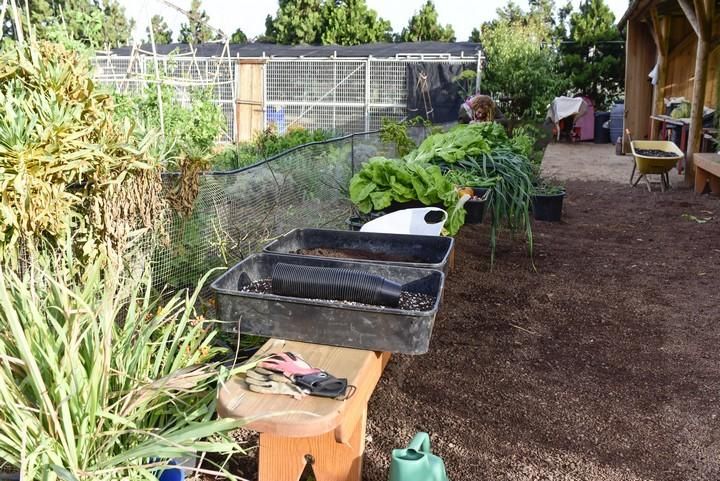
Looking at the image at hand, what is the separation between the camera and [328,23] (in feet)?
84.1

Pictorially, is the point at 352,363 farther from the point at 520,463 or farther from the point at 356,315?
the point at 520,463

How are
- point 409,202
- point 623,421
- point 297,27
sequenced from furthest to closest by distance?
point 297,27, point 409,202, point 623,421

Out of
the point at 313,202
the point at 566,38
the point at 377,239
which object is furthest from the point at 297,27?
the point at 377,239

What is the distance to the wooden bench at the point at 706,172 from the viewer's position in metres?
8.37

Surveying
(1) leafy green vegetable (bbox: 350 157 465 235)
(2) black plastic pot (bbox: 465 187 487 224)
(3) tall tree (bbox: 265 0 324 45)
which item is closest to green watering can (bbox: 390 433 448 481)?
(1) leafy green vegetable (bbox: 350 157 465 235)

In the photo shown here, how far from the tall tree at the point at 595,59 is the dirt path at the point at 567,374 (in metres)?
15.7

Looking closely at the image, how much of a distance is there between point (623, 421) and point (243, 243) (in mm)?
2085

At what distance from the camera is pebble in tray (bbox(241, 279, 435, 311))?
2.40 m

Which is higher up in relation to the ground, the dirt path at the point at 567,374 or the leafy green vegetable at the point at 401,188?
the leafy green vegetable at the point at 401,188

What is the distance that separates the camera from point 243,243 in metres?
3.60

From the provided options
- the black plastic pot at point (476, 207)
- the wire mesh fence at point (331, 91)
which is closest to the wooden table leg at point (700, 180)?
the black plastic pot at point (476, 207)

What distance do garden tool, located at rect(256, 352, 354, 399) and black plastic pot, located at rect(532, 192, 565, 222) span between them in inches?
209

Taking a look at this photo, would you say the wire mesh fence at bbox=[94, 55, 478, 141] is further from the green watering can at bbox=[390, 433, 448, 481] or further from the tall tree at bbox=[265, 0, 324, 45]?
the green watering can at bbox=[390, 433, 448, 481]

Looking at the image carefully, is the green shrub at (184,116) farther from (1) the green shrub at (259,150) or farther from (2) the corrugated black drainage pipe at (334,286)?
(2) the corrugated black drainage pipe at (334,286)
